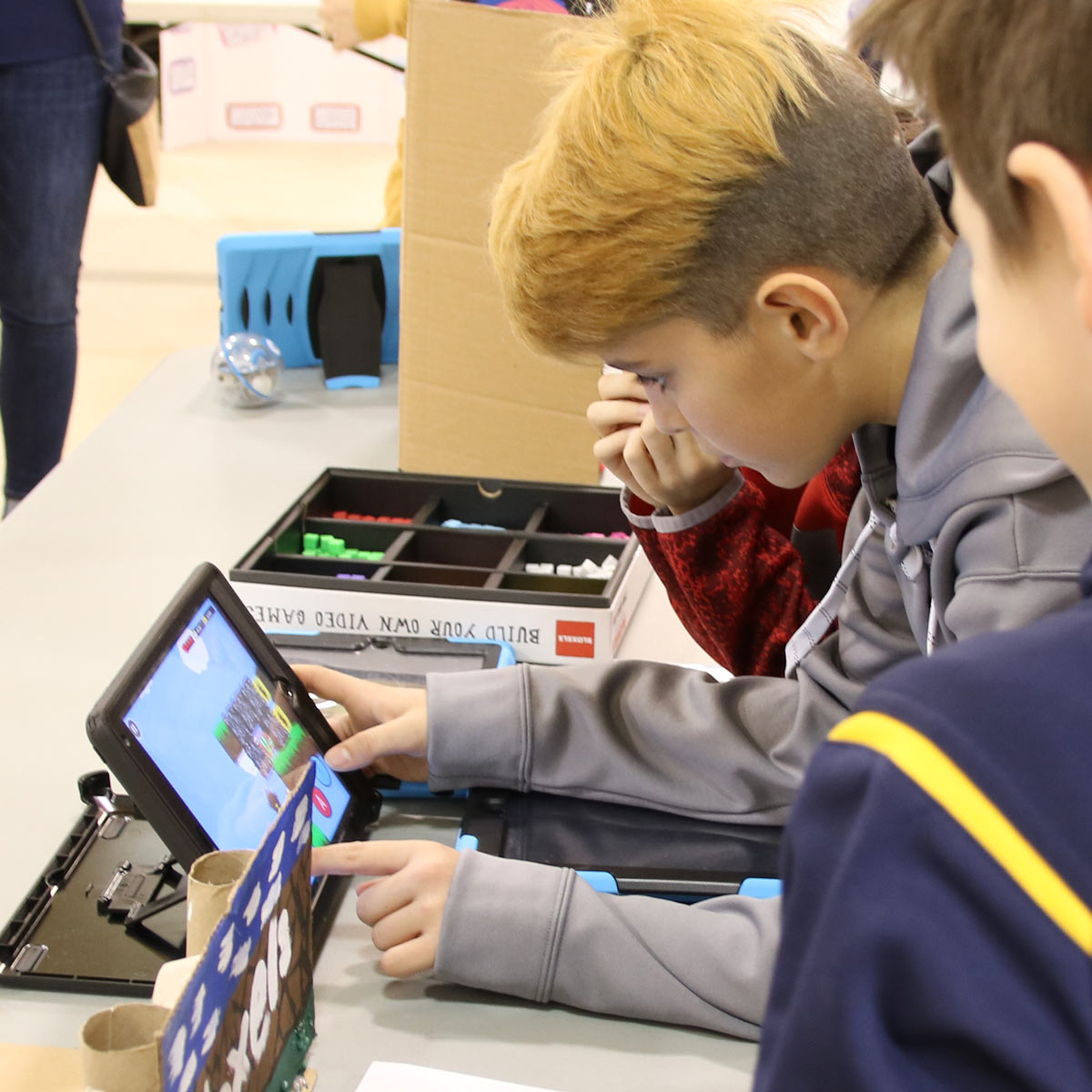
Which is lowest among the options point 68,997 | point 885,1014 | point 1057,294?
point 68,997

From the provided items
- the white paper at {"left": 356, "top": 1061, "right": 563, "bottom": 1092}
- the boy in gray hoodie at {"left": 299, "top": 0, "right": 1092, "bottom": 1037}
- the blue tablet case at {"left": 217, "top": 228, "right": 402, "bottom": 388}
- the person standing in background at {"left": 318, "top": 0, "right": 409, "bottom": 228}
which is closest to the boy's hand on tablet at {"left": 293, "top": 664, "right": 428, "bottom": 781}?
the boy in gray hoodie at {"left": 299, "top": 0, "right": 1092, "bottom": 1037}

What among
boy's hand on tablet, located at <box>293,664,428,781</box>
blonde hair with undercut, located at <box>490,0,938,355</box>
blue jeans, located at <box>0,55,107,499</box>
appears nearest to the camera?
blonde hair with undercut, located at <box>490,0,938,355</box>

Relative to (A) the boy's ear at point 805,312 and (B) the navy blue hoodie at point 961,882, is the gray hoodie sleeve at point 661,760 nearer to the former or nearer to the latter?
(A) the boy's ear at point 805,312

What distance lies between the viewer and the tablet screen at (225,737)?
74cm

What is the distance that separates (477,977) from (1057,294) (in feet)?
1.66

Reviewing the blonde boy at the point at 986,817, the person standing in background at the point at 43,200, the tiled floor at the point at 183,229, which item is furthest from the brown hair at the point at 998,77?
the tiled floor at the point at 183,229

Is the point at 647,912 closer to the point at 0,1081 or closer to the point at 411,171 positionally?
the point at 0,1081

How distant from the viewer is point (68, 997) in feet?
2.44

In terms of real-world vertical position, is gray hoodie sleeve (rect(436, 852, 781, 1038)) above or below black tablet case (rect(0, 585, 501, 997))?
above

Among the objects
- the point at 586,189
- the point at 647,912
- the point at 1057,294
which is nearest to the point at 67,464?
the point at 586,189

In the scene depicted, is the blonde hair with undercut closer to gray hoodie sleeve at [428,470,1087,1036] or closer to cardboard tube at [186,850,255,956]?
gray hoodie sleeve at [428,470,1087,1036]

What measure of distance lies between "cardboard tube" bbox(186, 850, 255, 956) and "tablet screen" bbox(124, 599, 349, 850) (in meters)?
0.10

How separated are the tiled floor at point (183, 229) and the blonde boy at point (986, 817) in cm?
288

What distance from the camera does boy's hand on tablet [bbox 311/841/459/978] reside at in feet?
2.42
